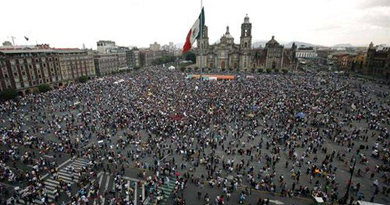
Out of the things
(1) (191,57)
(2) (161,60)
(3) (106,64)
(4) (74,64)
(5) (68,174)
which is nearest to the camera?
(5) (68,174)

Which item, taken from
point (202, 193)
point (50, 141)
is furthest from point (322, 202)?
point (50, 141)

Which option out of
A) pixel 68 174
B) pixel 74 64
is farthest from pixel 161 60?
pixel 68 174

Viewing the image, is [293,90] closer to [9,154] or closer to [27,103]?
[9,154]

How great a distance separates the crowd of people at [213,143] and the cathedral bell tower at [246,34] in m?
55.6

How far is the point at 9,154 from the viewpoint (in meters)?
21.0

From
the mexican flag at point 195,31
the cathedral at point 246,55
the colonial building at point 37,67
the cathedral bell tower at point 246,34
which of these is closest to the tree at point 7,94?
the colonial building at point 37,67

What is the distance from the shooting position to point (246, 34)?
→ 90.1m

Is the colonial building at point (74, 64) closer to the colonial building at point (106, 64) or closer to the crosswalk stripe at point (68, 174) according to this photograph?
the colonial building at point (106, 64)

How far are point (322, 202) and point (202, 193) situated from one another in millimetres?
8399

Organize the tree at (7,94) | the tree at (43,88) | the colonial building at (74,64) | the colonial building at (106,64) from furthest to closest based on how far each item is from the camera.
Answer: the colonial building at (106,64), the colonial building at (74,64), the tree at (43,88), the tree at (7,94)

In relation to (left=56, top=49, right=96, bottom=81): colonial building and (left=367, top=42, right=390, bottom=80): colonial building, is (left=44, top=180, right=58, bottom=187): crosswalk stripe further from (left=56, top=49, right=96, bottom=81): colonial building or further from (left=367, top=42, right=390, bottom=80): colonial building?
(left=367, top=42, right=390, bottom=80): colonial building

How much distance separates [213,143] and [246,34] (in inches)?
3088

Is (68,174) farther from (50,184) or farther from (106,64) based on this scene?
(106,64)

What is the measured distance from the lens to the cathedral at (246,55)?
290 ft
